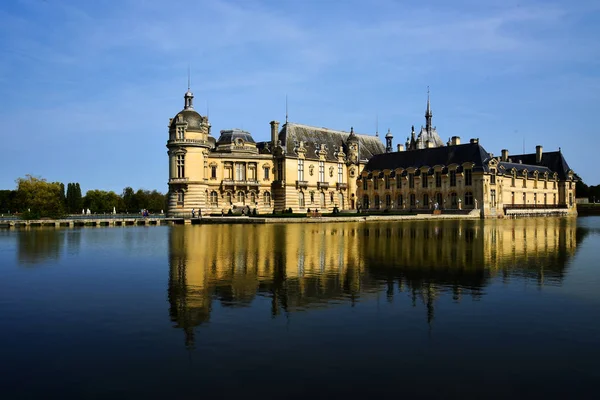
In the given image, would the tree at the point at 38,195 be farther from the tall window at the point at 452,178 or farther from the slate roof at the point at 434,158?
the tall window at the point at 452,178

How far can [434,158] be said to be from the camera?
80500mm

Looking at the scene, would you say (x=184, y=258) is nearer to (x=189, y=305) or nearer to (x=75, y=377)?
(x=189, y=305)

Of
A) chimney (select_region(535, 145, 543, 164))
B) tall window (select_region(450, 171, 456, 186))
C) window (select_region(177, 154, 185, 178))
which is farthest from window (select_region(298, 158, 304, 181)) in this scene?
chimney (select_region(535, 145, 543, 164))

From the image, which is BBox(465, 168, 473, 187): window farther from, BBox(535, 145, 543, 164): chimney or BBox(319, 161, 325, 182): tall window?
BBox(535, 145, 543, 164): chimney

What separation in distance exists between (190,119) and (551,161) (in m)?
68.1

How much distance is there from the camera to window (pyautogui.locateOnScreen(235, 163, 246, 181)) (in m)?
70.3

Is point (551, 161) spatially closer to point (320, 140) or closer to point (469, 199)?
point (469, 199)

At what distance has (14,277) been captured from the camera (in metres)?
18.3

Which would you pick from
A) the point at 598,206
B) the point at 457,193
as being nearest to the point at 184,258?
the point at 457,193

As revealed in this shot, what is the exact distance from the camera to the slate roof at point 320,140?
250ft

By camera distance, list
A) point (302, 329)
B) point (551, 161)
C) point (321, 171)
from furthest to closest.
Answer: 1. point (551, 161)
2. point (321, 171)
3. point (302, 329)

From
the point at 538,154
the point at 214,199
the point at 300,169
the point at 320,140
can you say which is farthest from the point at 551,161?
the point at 214,199

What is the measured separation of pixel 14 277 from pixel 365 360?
14543 mm

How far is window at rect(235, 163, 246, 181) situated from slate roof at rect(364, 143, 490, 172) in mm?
24893
